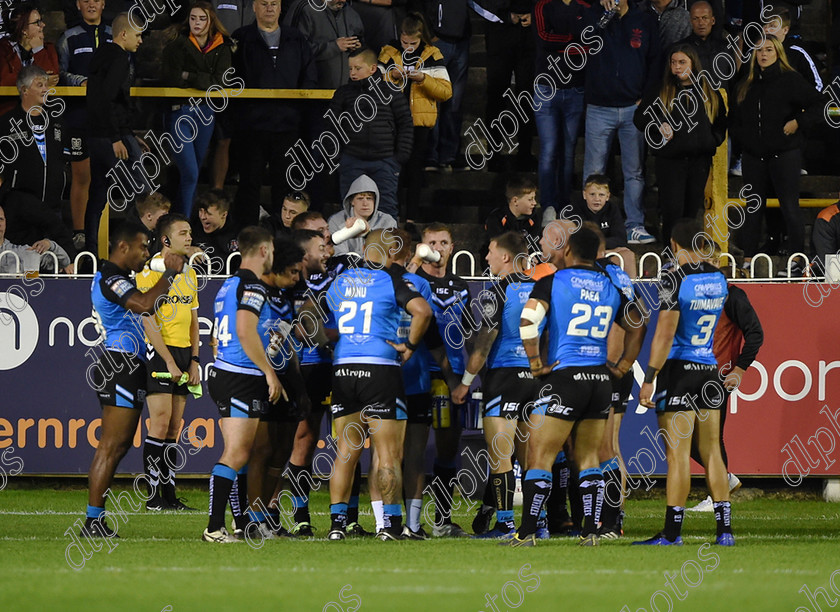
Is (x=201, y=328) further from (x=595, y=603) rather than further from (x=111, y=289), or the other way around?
(x=595, y=603)

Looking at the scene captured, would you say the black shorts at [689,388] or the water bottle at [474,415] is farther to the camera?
the water bottle at [474,415]

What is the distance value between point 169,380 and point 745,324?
5052 mm

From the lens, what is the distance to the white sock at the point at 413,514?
33.0 ft

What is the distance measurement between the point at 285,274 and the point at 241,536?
6.40 ft

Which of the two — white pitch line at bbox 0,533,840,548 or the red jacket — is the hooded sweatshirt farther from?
white pitch line at bbox 0,533,840,548

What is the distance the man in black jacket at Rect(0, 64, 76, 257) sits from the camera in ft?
42.7

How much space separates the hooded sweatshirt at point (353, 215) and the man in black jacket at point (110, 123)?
2185 mm

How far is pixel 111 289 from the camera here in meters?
9.70

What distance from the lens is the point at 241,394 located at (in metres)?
9.39

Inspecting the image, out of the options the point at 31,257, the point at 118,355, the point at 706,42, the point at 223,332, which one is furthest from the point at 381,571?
the point at 706,42

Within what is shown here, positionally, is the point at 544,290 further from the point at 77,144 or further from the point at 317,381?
the point at 77,144

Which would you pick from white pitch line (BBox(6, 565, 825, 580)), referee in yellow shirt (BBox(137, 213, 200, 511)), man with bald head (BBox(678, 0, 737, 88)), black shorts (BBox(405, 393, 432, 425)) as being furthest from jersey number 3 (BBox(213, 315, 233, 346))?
man with bald head (BBox(678, 0, 737, 88))

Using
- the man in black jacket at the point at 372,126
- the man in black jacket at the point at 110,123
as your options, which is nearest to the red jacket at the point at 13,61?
the man in black jacket at the point at 110,123

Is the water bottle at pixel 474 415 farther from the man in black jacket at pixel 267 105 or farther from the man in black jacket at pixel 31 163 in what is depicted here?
the man in black jacket at pixel 31 163
